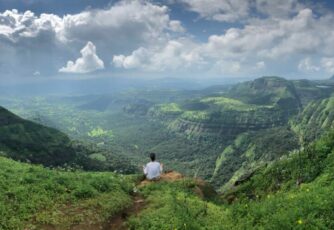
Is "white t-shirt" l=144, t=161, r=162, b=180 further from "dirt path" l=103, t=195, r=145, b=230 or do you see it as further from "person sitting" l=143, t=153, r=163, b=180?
"dirt path" l=103, t=195, r=145, b=230

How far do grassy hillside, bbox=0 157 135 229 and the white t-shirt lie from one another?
18.1ft

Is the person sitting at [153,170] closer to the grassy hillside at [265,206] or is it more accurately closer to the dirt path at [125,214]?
the dirt path at [125,214]

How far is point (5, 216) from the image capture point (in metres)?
19.5

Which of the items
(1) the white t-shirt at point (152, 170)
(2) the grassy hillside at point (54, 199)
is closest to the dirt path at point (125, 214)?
(2) the grassy hillside at point (54, 199)

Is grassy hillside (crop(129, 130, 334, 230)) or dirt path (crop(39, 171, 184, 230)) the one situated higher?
grassy hillside (crop(129, 130, 334, 230))

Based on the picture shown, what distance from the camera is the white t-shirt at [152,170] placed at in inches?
1362

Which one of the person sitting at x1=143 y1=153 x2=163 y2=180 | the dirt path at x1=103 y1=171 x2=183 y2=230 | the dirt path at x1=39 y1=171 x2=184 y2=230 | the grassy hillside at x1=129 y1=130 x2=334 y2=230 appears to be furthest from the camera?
the person sitting at x1=143 y1=153 x2=163 y2=180

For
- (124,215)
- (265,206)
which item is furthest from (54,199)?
(265,206)

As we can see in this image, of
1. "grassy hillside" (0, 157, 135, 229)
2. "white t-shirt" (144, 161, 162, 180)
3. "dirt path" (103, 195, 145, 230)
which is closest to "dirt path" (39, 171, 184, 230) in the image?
"dirt path" (103, 195, 145, 230)

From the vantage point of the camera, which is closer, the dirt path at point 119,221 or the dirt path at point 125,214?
the dirt path at point 119,221

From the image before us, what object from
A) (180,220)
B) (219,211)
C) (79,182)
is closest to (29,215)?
(79,182)

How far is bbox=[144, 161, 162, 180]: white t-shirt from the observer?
34.6 meters

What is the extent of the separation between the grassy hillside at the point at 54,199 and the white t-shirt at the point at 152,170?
18.1 feet

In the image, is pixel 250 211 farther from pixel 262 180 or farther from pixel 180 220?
pixel 262 180
